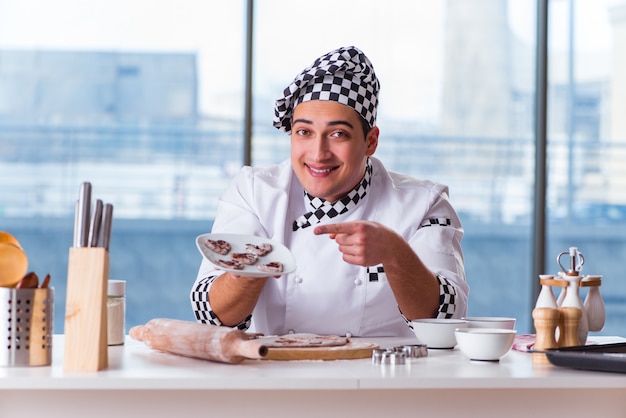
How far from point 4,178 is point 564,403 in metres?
3.47

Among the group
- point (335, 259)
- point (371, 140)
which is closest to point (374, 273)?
point (335, 259)

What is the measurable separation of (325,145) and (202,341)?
2.62 feet

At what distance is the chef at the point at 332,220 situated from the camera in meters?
2.21

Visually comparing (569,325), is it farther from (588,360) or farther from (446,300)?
(446,300)

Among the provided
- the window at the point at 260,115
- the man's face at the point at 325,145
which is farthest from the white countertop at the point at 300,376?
the window at the point at 260,115

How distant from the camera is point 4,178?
4406 millimetres

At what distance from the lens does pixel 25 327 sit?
1.59m

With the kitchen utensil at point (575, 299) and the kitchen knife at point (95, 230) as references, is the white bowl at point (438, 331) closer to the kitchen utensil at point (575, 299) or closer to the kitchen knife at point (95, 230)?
the kitchen utensil at point (575, 299)

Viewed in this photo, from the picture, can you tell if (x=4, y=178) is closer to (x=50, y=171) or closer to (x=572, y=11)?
(x=50, y=171)

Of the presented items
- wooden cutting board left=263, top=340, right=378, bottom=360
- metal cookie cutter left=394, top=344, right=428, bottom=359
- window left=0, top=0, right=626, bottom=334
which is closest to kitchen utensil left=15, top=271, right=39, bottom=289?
wooden cutting board left=263, top=340, right=378, bottom=360

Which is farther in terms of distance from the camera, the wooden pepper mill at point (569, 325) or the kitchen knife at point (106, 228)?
the wooden pepper mill at point (569, 325)

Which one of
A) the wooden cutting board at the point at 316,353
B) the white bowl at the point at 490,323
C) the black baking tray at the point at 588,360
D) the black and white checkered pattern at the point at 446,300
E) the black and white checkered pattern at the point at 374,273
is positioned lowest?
the wooden cutting board at the point at 316,353

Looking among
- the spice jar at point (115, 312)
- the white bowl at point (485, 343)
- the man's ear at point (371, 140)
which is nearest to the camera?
the white bowl at point (485, 343)

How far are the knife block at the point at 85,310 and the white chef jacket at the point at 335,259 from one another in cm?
72
